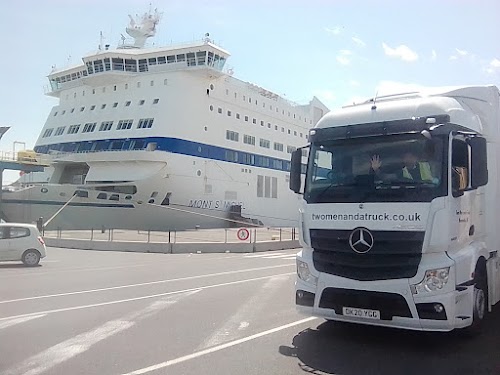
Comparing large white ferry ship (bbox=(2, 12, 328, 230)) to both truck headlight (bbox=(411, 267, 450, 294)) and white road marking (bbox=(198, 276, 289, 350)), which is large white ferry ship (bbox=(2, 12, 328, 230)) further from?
truck headlight (bbox=(411, 267, 450, 294))

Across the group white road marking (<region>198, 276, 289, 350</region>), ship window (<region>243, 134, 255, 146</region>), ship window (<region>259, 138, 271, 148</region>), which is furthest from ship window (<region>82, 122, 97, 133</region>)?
white road marking (<region>198, 276, 289, 350</region>)

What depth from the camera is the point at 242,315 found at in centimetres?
796

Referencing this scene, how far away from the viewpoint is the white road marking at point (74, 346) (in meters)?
5.10

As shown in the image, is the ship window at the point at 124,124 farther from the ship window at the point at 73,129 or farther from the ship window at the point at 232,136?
the ship window at the point at 232,136

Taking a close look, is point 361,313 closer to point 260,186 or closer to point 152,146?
point 152,146

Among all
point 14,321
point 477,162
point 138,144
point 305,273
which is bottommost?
point 14,321

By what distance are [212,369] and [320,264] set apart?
1.89 metres

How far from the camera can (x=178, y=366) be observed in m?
5.18

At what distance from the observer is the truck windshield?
5.82 metres

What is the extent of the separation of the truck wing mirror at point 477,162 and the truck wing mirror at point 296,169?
2.08 meters

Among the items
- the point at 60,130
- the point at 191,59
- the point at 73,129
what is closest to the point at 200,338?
the point at 191,59

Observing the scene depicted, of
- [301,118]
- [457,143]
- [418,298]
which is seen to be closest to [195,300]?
[418,298]

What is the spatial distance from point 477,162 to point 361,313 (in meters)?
2.23

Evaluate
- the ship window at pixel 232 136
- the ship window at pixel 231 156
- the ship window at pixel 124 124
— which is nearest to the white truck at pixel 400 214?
the ship window at pixel 124 124
